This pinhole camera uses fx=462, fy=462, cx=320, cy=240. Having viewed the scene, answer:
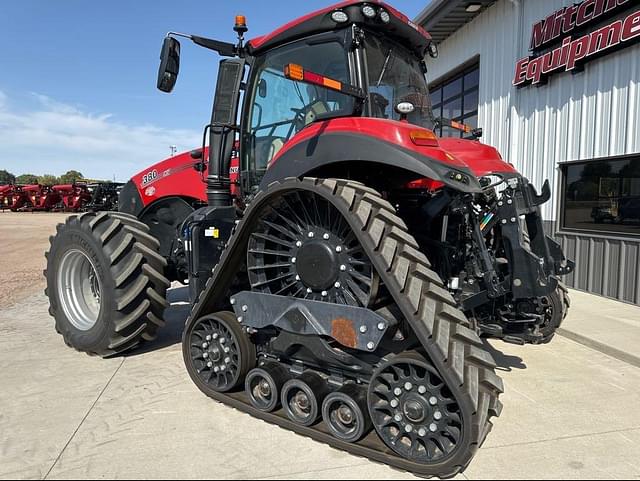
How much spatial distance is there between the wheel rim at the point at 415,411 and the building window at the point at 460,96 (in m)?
8.91

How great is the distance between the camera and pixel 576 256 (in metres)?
7.34

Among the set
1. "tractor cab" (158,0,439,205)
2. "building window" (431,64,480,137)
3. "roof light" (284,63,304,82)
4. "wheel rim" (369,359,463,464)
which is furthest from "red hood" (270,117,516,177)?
"building window" (431,64,480,137)

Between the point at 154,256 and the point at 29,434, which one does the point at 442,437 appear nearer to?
the point at 29,434

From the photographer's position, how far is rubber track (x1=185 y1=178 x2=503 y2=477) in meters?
2.33

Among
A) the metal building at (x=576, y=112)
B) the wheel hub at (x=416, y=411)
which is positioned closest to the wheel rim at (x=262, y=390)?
the wheel hub at (x=416, y=411)

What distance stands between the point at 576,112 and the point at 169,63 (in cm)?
636

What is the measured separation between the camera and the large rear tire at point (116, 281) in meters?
3.99

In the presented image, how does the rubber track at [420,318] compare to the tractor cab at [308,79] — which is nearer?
the rubber track at [420,318]

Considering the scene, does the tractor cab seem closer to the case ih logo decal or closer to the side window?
the side window

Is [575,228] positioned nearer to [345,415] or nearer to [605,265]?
[605,265]

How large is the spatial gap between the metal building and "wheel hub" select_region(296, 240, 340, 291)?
314 centimetres

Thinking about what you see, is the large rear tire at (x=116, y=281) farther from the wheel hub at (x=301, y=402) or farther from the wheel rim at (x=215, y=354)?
the wheel hub at (x=301, y=402)

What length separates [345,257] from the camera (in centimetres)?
287

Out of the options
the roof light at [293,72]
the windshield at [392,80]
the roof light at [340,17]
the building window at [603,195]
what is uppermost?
the roof light at [340,17]
